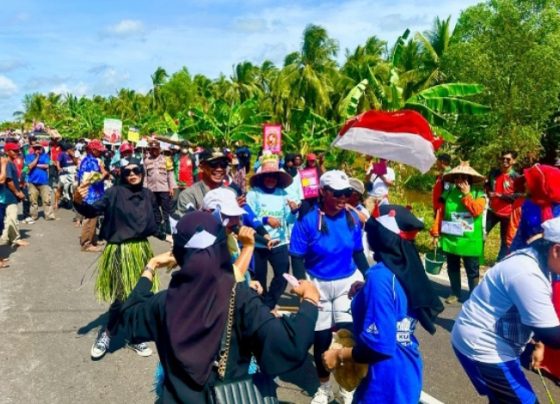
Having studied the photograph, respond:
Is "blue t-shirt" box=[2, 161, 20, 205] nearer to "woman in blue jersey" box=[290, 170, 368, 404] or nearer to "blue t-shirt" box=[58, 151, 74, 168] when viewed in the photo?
"blue t-shirt" box=[58, 151, 74, 168]

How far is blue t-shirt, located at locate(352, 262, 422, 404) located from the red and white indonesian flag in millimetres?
3053

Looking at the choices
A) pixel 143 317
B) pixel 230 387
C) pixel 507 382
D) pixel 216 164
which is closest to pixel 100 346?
pixel 216 164

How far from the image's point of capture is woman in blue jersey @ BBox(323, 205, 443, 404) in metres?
2.53

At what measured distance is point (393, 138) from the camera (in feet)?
18.7

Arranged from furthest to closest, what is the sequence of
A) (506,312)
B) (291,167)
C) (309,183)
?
(291,167) → (309,183) → (506,312)

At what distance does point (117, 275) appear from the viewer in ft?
16.3

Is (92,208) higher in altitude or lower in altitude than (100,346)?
higher

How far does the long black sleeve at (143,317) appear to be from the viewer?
220 cm

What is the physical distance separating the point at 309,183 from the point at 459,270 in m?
2.73

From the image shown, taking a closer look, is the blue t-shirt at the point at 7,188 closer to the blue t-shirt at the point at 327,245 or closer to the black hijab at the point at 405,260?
→ the blue t-shirt at the point at 327,245

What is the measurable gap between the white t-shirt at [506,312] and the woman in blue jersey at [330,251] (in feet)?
4.35

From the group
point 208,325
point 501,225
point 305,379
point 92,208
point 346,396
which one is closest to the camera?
point 208,325

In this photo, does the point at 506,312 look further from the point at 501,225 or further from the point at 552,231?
the point at 501,225

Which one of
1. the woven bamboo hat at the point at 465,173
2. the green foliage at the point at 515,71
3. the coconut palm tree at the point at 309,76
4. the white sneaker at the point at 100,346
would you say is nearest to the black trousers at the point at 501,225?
the woven bamboo hat at the point at 465,173
